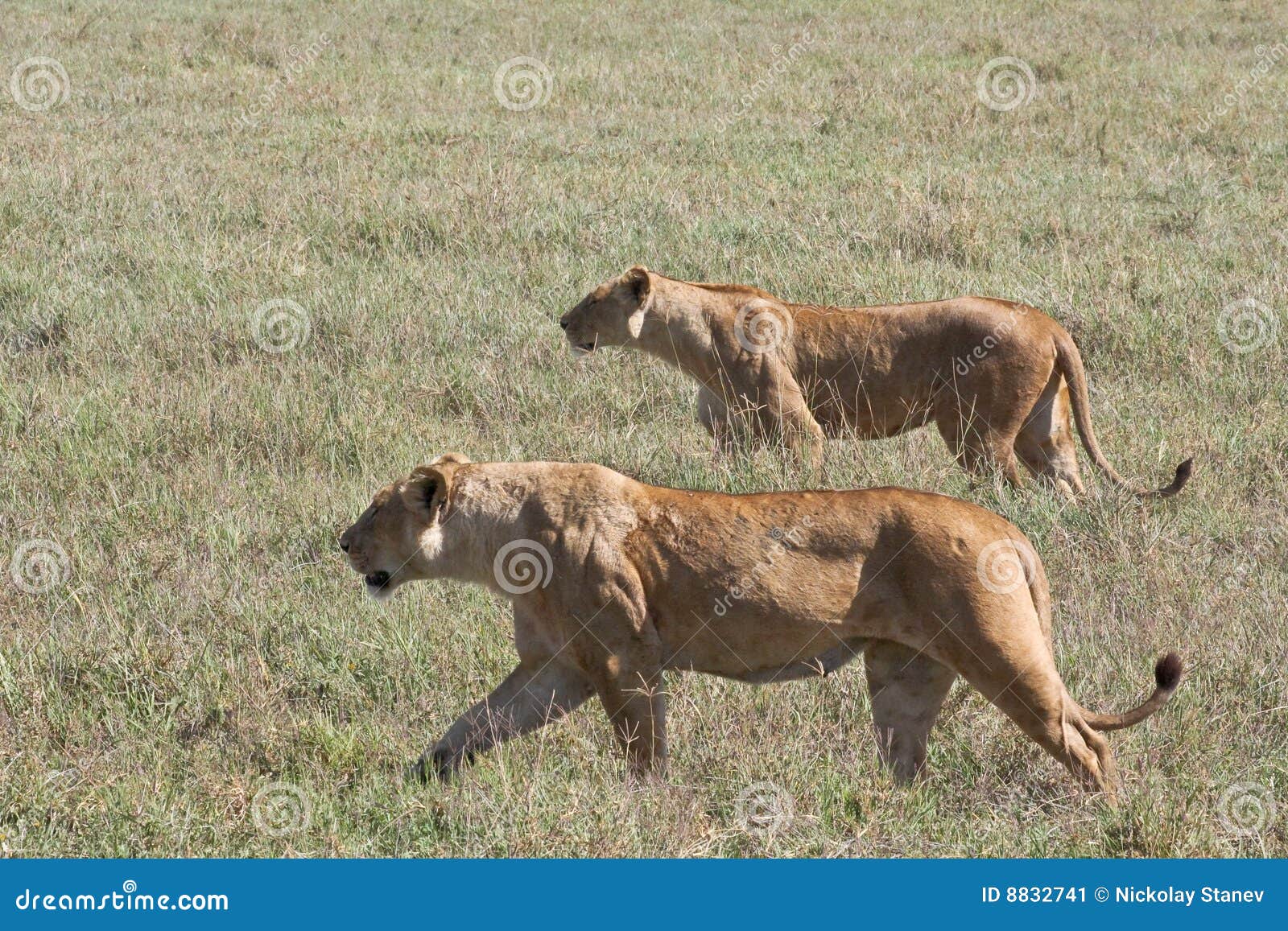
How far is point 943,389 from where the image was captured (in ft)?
22.8

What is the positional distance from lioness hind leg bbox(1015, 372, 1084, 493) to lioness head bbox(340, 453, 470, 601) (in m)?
3.33

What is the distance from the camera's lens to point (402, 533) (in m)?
4.70

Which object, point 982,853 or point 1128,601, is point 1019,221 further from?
point 982,853

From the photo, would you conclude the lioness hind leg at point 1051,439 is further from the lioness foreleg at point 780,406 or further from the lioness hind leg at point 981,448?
the lioness foreleg at point 780,406

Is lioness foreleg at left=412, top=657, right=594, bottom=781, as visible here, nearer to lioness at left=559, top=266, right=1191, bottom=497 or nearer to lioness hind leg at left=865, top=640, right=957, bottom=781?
lioness hind leg at left=865, top=640, right=957, bottom=781

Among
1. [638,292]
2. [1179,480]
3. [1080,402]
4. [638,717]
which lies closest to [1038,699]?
[638,717]

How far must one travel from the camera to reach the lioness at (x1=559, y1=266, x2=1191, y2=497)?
270 inches

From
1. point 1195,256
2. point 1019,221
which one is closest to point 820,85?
point 1019,221

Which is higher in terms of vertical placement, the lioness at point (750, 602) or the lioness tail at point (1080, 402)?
the lioness tail at point (1080, 402)

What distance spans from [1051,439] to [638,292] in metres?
2.13

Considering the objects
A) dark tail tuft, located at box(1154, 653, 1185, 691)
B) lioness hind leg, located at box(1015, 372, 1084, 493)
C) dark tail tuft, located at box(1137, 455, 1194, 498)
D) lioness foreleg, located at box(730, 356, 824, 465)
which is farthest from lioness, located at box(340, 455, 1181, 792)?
lioness hind leg, located at box(1015, 372, 1084, 493)

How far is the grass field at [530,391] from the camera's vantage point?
14.1ft

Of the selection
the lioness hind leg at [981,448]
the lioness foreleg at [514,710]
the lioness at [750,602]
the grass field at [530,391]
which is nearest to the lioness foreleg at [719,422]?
the grass field at [530,391]

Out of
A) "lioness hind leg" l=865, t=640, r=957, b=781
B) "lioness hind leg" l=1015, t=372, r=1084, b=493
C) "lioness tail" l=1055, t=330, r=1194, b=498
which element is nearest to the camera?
"lioness hind leg" l=865, t=640, r=957, b=781
